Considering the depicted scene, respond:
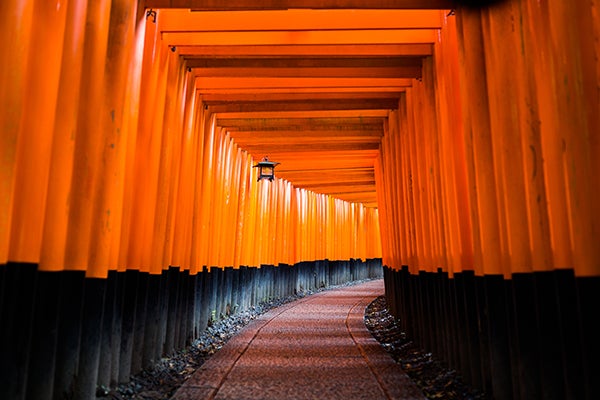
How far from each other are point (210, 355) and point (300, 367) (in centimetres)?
176

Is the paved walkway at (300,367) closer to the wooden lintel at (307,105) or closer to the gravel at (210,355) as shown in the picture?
the gravel at (210,355)

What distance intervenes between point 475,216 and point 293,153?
27.3ft

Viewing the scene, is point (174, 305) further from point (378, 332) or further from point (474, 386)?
point (378, 332)

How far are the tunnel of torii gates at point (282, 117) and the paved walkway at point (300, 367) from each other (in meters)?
0.71

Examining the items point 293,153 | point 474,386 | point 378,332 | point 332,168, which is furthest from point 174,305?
point 332,168

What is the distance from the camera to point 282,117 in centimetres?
1034

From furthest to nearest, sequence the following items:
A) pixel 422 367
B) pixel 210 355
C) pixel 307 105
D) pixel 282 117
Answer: pixel 282 117 → pixel 307 105 → pixel 210 355 → pixel 422 367

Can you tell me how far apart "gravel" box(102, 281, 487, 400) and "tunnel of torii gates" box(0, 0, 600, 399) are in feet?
0.54

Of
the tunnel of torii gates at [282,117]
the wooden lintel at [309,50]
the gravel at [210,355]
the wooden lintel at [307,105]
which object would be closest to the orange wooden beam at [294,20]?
the tunnel of torii gates at [282,117]

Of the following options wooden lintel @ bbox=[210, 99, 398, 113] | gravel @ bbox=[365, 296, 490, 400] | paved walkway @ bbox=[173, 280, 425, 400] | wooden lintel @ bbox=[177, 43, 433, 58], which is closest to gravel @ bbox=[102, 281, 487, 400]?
gravel @ bbox=[365, 296, 490, 400]

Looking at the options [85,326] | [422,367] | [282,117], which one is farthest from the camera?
[282,117]

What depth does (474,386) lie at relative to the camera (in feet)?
16.6

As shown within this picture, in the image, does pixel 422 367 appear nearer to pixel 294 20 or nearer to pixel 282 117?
pixel 294 20

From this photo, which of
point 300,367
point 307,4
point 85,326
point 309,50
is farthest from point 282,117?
point 85,326
